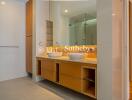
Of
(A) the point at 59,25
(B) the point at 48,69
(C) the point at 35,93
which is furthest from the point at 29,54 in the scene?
(C) the point at 35,93

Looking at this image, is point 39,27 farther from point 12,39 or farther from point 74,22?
point 74,22

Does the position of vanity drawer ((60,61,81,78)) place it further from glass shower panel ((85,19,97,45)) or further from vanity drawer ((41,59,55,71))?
glass shower panel ((85,19,97,45))

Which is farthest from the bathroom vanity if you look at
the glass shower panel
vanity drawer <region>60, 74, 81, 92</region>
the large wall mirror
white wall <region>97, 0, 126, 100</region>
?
the large wall mirror

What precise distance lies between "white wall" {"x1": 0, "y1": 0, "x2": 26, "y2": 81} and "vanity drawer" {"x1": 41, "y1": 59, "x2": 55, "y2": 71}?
1160mm

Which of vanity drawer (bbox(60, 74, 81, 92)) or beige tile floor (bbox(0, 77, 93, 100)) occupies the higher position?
vanity drawer (bbox(60, 74, 81, 92))

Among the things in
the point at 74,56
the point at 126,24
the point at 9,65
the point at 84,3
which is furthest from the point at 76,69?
the point at 9,65

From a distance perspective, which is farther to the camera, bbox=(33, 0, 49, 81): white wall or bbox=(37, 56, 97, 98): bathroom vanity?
bbox=(33, 0, 49, 81): white wall

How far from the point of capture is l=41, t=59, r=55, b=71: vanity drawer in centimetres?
329

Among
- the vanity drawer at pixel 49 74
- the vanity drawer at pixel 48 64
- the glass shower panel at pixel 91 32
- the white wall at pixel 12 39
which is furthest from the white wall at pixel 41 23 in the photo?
the glass shower panel at pixel 91 32

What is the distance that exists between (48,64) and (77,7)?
1670 mm

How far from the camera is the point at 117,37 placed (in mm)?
2219

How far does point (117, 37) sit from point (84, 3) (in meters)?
1.44

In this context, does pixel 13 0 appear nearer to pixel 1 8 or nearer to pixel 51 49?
pixel 1 8

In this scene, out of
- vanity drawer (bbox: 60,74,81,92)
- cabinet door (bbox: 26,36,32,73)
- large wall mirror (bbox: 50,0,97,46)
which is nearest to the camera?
vanity drawer (bbox: 60,74,81,92)
